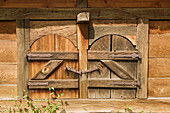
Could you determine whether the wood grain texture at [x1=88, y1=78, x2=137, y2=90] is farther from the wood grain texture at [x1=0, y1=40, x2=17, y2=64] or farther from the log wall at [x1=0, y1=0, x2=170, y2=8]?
the wood grain texture at [x1=0, y1=40, x2=17, y2=64]

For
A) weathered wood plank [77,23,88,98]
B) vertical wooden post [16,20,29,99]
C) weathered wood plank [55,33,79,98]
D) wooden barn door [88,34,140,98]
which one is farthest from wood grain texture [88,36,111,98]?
vertical wooden post [16,20,29,99]

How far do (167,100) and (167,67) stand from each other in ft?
2.15

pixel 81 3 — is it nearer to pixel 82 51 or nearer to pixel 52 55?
pixel 82 51

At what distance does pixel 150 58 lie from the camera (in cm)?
310

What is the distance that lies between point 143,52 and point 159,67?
440 millimetres

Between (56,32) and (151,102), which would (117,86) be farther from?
(56,32)

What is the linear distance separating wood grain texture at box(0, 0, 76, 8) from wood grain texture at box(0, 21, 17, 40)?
1.03 ft

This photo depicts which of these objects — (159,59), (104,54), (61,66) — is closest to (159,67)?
(159,59)

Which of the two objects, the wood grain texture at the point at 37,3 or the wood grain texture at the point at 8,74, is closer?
the wood grain texture at the point at 37,3

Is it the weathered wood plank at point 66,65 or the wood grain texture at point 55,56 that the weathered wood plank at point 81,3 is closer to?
the weathered wood plank at point 66,65

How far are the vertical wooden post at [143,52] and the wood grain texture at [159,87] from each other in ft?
0.39

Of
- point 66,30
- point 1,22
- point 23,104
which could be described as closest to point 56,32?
point 66,30

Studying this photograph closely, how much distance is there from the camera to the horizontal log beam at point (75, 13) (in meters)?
2.99

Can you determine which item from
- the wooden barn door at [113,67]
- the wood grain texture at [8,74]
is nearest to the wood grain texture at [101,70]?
the wooden barn door at [113,67]
